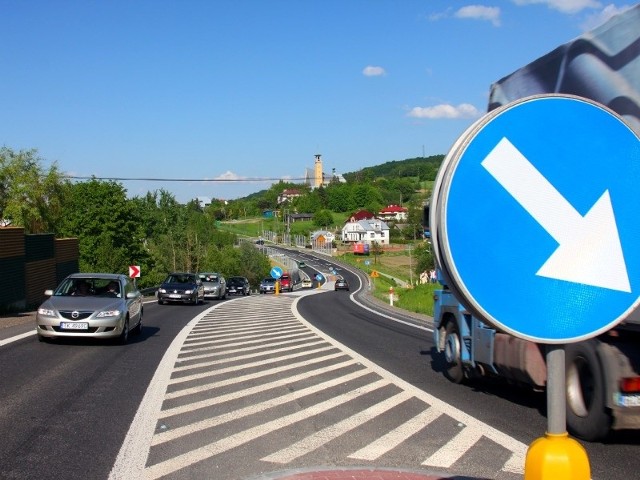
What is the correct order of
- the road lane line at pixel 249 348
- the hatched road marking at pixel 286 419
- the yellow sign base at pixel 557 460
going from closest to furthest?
the yellow sign base at pixel 557 460 → the hatched road marking at pixel 286 419 → the road lane line at pixel 249 348

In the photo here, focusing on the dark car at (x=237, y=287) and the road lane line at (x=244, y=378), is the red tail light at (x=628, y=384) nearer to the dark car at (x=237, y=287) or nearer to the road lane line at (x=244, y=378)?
the road lane line at (x=244, y=378)

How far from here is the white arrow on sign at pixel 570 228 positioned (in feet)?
8.55

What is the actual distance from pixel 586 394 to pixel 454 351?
3870mm

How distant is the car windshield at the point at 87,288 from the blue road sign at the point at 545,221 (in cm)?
1495

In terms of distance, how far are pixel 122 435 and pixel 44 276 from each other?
28.0 meters

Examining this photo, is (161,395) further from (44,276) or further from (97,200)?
→ (97,200)

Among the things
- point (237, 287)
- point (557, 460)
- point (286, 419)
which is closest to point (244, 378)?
point (286, 419)

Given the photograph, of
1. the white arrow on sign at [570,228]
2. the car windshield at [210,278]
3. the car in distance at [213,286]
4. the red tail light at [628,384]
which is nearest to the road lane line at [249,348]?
the red tail light at [628,384]

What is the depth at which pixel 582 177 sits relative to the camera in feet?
8.67

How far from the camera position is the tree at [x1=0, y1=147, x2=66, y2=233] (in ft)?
175

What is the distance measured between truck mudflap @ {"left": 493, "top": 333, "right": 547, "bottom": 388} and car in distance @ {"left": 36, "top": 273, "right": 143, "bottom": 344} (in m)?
9.20

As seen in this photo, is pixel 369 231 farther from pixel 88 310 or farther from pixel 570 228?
pixel 570 228

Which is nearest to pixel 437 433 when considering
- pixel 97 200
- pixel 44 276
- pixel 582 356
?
pixel 582 356

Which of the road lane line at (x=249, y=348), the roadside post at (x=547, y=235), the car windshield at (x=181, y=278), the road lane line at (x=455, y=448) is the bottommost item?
the car windshield at (x=181, y=278)
